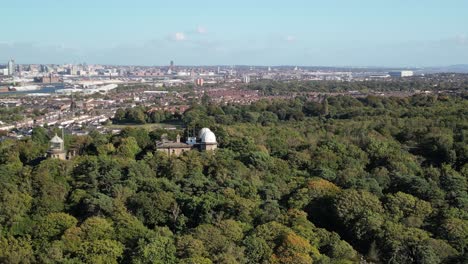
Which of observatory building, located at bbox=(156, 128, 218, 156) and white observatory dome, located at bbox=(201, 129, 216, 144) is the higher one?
white observatory dome, located at bbox=(201, 129, 216, 144)

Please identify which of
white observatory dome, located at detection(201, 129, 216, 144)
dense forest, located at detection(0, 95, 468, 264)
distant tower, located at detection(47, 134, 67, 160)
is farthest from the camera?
white observatory dome, located at detection(201, 129, 216, 144)

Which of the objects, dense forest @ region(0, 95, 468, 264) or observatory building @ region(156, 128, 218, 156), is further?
observatory building @ region(156, 128, 218, 156)

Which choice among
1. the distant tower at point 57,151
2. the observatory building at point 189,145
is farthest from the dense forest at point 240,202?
the observatory building at point 189,145

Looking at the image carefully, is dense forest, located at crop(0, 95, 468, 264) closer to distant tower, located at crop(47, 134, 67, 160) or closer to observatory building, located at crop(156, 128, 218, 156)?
distant tower, located at crop(47, 134, 67, 160)

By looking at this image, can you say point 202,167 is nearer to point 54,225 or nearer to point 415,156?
point 54,225

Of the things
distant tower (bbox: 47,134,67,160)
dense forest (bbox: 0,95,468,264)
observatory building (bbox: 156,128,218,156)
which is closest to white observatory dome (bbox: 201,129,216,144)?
observatory building (bbox: 156,128,218,156)

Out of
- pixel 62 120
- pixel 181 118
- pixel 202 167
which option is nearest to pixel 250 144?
pixel 202 167

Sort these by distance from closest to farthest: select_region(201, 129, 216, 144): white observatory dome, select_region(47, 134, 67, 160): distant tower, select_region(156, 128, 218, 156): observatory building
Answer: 1. select_region(47, 134, 67, 160): distant tower
2. select_region(156, 128, 218, 156): observatory building
3. select_region(201, 129, 216, 144): white observatory dome
